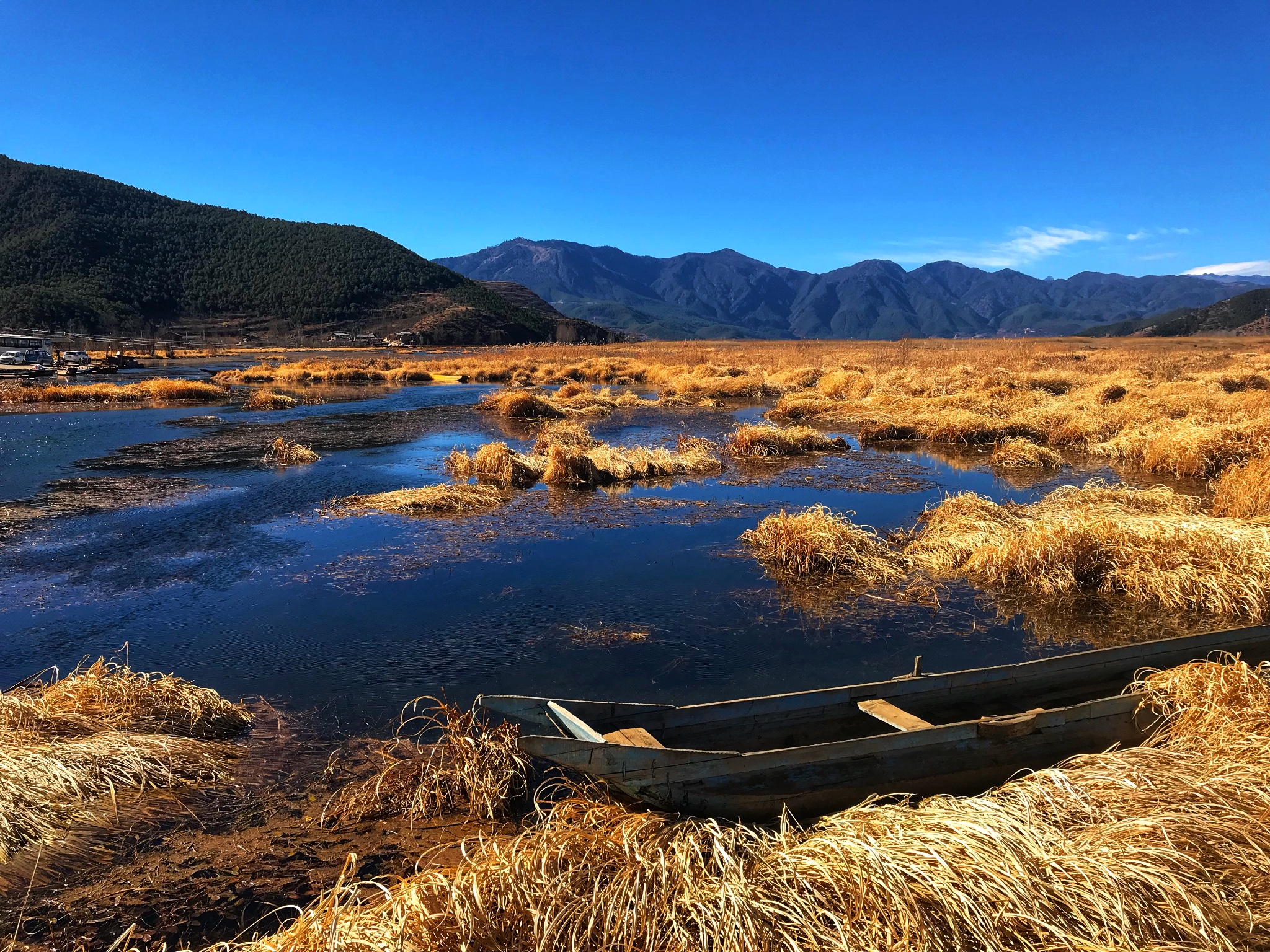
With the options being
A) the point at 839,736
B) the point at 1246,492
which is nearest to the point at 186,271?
the point at 1246,492

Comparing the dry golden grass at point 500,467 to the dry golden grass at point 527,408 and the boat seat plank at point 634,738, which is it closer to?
the dry golden grass at point 527,408

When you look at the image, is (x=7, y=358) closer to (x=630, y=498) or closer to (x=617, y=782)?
(x=630, y=498)

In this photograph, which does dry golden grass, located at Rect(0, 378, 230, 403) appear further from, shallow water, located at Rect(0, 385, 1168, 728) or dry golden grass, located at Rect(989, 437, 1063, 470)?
dry golden grass, located at Rect(989, 437, 1063, 470)

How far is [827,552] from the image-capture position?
10586 mm

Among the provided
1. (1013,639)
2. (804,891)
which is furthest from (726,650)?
(804,891)

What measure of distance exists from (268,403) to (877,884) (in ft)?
Result: 109

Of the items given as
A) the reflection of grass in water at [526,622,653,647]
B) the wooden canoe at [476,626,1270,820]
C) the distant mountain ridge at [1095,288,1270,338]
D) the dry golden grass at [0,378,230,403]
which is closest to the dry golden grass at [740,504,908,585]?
the reflection of grass in water at [526,622,653,647]

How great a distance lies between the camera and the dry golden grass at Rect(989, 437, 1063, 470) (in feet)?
61.2

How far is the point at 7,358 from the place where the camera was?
4466 centimetres

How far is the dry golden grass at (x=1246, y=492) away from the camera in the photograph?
11.7 m

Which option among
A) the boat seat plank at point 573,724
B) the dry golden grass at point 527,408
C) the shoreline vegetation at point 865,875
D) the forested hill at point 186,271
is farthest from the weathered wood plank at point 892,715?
the forested hill at point 186,271

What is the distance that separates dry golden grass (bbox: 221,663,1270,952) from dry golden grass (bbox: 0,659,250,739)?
8.65 feet

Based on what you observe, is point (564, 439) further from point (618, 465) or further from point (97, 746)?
point (97, 746)

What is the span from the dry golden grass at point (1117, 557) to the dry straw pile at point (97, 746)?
9.23 meters
